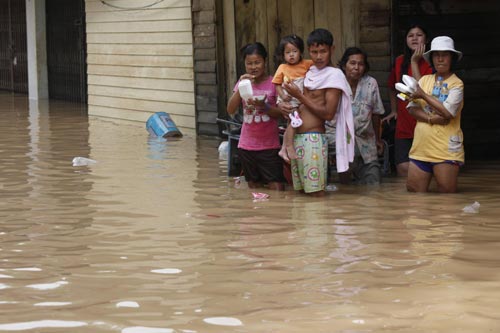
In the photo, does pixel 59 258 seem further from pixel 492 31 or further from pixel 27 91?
pixel 27 91

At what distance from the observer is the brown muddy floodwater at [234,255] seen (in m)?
4.89

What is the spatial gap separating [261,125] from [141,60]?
6731 millimetres

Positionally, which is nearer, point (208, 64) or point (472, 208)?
point (472, 208)

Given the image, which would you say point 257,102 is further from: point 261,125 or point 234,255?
point 234,255

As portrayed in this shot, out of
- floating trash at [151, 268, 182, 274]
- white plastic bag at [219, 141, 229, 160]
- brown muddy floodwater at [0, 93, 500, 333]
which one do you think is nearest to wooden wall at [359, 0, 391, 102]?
brown muddy floodwater at [0, 93, 500, 333]

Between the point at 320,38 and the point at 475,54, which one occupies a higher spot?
the point at 320,38

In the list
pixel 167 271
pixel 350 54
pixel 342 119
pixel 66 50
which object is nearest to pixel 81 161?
pixel 350 54

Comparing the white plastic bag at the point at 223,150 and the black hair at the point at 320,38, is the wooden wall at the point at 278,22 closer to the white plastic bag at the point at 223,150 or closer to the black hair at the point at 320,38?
the white plastic bag at the point at 223,150

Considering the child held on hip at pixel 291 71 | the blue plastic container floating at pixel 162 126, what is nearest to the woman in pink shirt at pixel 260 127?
the child held on hip at pixel 291 71

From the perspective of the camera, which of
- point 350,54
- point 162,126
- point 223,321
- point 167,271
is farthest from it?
point 162,126

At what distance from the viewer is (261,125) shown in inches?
344

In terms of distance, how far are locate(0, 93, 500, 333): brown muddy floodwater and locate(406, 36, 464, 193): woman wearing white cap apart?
8.4 inches

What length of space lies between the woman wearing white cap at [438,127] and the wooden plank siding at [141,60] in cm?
575

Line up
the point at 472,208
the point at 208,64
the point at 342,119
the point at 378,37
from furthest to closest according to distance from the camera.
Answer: the point at 208,64
the point at 378,37
the point at 342,119
the point at 472,208
